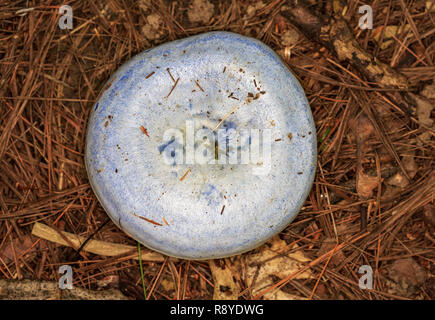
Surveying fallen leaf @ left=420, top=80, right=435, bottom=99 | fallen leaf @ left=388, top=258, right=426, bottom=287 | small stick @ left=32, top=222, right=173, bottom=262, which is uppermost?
fallen leaf @ left=420, top=80, right=435, bottom=99

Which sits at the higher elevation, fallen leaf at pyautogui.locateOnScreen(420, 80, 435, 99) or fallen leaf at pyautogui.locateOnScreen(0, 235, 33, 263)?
fallen leaf at pyautogui.locateOnScreen(420, 80, 435, 99)

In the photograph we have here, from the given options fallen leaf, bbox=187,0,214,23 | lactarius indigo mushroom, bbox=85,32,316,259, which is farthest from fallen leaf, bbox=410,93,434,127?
fallen leaf, bbox=187,0,214,23

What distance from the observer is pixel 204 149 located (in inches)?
75.9

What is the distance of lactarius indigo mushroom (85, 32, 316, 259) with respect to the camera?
191 centimetres

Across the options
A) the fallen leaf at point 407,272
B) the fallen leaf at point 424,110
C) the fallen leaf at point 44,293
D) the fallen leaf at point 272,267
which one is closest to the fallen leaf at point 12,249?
the fallen leaf at point 44,293

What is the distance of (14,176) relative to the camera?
2.21 m

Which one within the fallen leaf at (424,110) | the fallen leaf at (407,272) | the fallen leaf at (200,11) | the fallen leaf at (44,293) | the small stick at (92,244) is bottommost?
the fallen leaf at (407,272)

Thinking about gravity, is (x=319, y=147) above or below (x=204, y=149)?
below

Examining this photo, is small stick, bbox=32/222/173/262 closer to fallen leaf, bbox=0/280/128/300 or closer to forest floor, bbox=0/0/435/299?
forest floor, bbox=0/0/435/299

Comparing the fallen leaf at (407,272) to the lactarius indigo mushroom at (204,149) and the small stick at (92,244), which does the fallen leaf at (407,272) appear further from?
the small stick at (92,244)

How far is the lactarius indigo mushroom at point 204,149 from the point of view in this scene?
191 centimetres

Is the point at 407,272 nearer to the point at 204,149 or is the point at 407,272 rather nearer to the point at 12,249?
the point at 204,149

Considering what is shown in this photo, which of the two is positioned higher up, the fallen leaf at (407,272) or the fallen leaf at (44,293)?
the fallen leaf at (44,293)

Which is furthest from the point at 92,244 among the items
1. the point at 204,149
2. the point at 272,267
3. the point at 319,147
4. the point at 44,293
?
the point at 319,147
